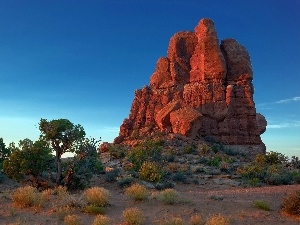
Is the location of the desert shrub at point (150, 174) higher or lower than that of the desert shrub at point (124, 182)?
higher

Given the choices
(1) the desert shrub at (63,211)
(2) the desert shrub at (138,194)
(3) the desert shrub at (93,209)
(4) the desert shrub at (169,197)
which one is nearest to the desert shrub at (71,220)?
(1) the desert shrub at (63,211)

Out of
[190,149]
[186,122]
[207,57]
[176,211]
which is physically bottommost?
[176,211]

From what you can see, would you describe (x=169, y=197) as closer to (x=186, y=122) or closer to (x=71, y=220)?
(x=71, y=220)

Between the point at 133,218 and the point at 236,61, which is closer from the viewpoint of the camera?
the point at 133,218

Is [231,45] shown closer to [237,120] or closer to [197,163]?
[237,120]

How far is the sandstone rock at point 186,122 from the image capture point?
55.5m

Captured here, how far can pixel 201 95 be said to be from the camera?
62250 millimetres

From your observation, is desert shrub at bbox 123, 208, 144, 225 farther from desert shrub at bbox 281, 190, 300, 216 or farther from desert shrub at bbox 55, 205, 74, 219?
desert shrub at bbox 281, 190, 300, 216

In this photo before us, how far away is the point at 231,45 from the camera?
221ft

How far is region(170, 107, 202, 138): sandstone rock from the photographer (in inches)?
2185

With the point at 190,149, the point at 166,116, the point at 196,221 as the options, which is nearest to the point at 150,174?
the point at 196,221

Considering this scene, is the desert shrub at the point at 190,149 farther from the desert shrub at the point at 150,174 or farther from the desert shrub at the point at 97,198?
the desert shrub at the point at 97,198

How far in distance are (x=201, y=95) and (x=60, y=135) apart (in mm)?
41838

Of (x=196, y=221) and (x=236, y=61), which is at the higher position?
(x=236, y=61)
